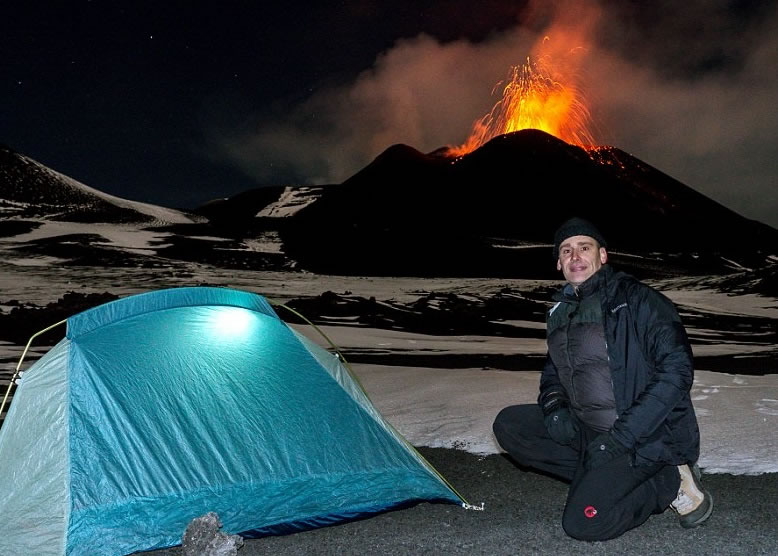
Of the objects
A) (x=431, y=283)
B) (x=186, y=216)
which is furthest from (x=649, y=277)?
(x=186, y=216)

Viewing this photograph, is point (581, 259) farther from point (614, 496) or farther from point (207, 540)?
point (207, 540)

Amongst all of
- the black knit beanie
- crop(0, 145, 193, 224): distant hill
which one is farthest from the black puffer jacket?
crop(0, 145, 193, 224): distant hill

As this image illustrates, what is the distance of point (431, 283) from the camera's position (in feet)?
235

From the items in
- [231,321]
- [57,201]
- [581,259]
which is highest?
[57,201]

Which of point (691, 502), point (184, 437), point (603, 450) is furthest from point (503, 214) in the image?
point (184, 437)

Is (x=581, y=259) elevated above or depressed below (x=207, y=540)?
above

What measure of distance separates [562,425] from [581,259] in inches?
43.7

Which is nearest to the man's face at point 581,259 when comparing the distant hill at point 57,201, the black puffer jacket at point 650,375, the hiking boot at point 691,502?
the black puffer jacket at point 650,375

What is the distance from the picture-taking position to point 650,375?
→ 4.16 m

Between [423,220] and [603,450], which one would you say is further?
[423,220]

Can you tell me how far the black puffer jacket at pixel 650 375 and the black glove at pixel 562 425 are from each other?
1.50ft

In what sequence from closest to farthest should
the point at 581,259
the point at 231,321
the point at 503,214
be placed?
the point at 581,259 < the point at 231,321 < the point at 503,214

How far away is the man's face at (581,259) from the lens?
14.9 feet

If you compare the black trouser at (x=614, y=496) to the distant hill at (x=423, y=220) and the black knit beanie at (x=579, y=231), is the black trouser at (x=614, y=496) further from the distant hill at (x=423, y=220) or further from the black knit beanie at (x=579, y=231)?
the distant hill at (x=423, y=220)
